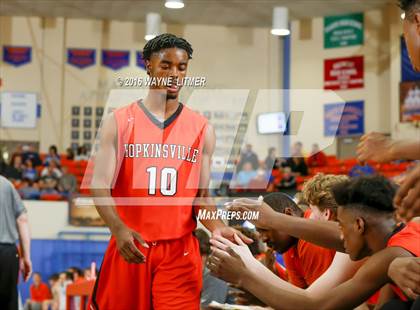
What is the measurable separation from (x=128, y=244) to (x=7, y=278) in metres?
2.77

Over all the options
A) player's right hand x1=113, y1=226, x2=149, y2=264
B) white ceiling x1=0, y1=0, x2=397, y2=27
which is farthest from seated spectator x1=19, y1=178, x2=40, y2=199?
player's right hand x1=113, y1=226, x2=149, y2=264

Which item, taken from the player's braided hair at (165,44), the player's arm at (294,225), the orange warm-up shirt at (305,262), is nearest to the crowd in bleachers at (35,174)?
the orange warm-up shirt at (305,262)

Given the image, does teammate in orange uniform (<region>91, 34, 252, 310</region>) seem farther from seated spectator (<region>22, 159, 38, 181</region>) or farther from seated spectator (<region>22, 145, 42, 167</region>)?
seated spectator (<region>22, 145, 42, 167</region>)

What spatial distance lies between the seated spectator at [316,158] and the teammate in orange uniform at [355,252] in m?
0.24

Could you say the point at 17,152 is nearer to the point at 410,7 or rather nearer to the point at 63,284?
the point at 63,284

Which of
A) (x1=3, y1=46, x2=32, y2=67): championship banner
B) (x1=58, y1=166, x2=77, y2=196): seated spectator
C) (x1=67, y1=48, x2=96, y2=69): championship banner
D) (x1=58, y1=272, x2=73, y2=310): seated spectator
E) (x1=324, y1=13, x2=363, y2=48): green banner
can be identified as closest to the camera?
(x1=58, y1=166, x2=77, y2=196): seated spectator

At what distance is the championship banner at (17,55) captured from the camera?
1284 centimetres

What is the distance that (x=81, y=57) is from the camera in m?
13.6

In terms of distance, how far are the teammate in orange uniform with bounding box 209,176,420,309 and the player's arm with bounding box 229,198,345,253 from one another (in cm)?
2

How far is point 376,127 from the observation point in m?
12.5

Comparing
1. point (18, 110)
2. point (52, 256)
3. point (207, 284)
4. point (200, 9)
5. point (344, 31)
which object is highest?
point (344, 31)

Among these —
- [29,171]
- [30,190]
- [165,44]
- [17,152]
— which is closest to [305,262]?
[165,44]

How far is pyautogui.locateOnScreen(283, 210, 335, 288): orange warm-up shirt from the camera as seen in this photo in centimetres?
260

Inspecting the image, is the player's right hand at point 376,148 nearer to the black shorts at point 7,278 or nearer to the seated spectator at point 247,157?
the seated spectator at point 247,157
